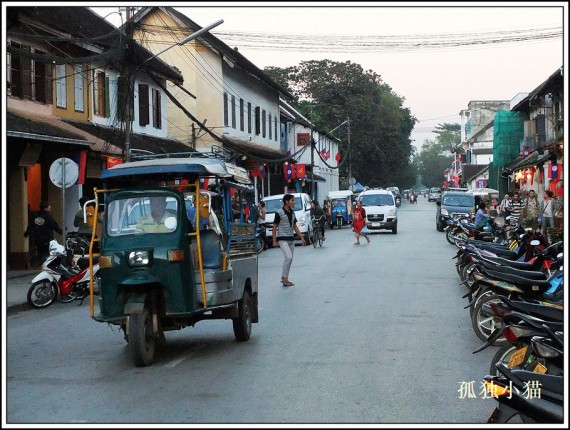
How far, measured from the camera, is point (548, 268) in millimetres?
13062

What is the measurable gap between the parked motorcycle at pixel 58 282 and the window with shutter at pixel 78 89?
11114mm

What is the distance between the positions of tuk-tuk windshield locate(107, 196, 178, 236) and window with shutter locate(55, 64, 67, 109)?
16010 mm

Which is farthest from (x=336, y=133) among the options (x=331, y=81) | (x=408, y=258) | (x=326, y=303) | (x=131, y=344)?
(x=131, y=344)

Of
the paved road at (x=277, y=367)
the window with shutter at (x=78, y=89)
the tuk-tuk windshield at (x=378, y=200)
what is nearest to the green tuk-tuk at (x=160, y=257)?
the paved road at (x=277, y=367)

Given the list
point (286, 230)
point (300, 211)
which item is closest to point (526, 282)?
point (286, 230)

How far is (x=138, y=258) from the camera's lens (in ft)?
32.1

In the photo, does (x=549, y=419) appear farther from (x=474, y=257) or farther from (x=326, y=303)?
(x=326, y=303)

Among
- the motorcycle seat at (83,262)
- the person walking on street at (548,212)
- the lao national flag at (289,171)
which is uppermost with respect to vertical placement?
the lao national flag at (289,171)

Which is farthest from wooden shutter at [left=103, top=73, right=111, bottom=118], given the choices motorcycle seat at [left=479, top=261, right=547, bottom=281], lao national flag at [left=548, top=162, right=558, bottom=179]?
motorcycle seat at [left=479, top=261, right=547, bottom=281]

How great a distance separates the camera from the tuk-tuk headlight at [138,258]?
979 cm

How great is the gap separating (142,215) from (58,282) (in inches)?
267

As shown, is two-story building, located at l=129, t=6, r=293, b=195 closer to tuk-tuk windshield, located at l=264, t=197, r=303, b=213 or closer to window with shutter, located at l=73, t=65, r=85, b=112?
tuk-tuk windshield, located at l=264, t=197, r=303, b=213

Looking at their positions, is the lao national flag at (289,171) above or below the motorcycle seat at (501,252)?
above

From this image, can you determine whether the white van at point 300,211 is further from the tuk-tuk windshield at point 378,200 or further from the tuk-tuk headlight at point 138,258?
the tuk-tuk headlight at point 138,258
